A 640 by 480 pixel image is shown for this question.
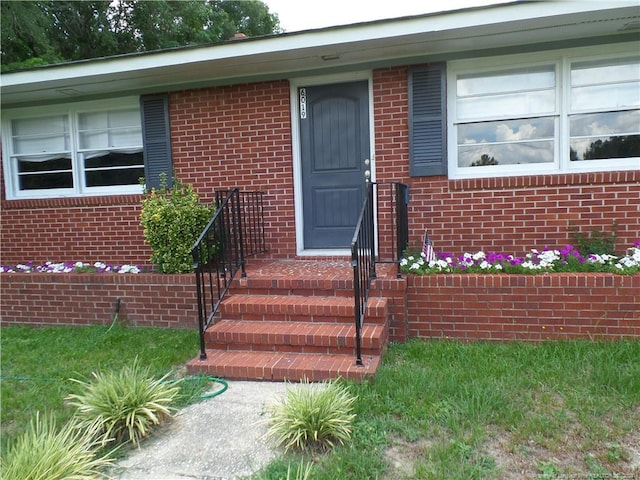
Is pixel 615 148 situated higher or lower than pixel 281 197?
higher

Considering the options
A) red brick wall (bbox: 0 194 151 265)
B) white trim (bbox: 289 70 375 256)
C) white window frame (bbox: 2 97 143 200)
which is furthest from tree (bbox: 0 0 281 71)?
white trim (bbox: 289 70 375 256)

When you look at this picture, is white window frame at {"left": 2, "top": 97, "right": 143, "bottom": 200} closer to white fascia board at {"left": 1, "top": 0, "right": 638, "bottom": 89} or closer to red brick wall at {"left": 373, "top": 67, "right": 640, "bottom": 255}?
white fascia board at {"left": 1, "top": 0, "right": 638, "bottom": 89}

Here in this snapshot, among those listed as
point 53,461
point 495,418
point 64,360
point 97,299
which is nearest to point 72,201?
point 97,299

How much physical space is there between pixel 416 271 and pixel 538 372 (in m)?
1.34

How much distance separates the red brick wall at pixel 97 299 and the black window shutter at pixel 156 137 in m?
1.40

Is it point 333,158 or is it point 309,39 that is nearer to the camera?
point 309,39

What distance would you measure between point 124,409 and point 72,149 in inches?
183

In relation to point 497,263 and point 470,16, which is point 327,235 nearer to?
point 497,263

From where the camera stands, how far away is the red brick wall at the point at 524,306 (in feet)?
12.6

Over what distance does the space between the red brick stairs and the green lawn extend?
273mm

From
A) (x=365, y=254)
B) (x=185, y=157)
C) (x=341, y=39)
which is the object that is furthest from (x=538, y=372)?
(x=185, y=157)

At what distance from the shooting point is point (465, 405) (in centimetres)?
280

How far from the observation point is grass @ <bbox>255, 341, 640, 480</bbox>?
228 cm

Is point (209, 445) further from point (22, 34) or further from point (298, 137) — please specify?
point (22, 34)
